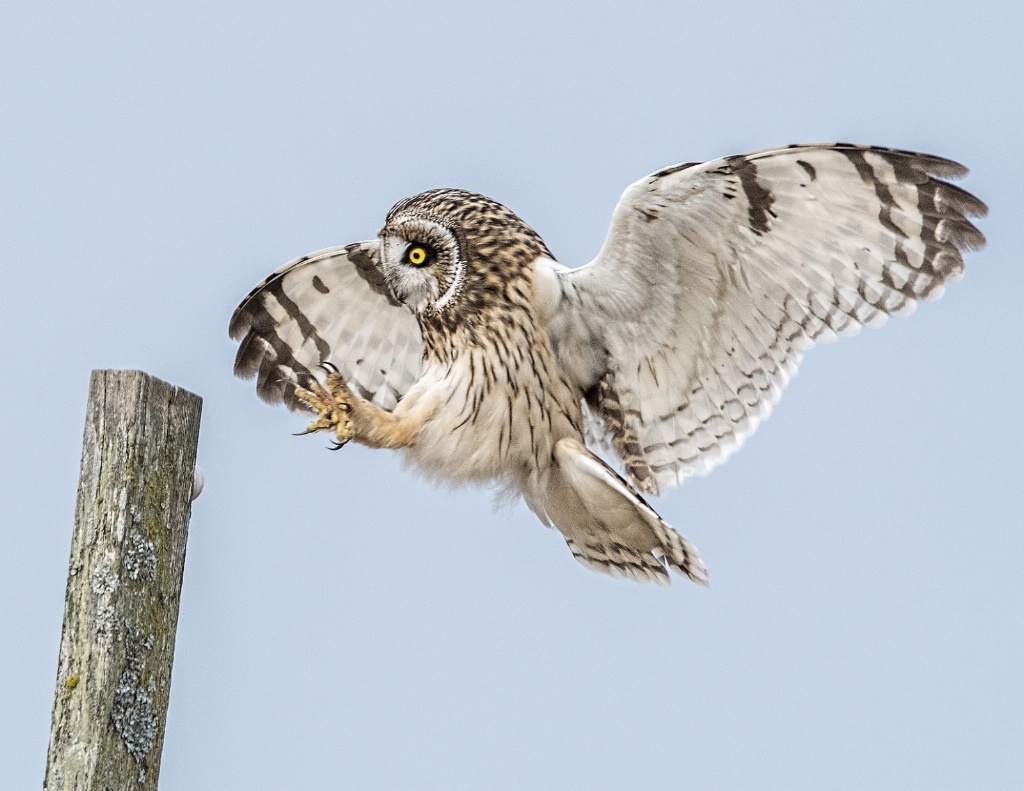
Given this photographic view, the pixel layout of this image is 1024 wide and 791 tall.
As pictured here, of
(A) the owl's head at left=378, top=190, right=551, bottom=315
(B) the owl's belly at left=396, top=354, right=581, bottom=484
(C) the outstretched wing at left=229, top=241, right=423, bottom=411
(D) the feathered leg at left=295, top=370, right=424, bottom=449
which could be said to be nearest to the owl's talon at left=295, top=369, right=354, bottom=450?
(D) the feathered leg at left=295, top=370, right=424, bottom=449

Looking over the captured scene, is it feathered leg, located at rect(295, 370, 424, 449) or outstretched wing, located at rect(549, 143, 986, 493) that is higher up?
outstretched wing, located at rect(549, 143, 986, 493)

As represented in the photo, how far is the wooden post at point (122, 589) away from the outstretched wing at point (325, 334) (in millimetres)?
2063

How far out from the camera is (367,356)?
5.12 metres

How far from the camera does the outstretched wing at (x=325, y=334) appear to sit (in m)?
5.04

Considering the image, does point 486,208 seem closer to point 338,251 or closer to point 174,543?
point 338,251

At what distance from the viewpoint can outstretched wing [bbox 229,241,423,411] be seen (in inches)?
199

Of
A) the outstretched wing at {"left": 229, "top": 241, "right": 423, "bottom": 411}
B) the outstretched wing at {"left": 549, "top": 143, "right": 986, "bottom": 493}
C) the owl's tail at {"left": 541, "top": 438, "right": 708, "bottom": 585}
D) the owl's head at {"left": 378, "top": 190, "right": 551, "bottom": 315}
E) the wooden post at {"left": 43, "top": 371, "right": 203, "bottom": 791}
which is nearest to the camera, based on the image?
the wooden post at {"left": 43, "top": 371, "right": 203, "bottom": 791}

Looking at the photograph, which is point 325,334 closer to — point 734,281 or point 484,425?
point 484,425

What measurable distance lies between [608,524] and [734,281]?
1.02 m

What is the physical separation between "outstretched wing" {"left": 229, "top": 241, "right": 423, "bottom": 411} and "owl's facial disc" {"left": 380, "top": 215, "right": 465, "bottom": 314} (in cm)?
59

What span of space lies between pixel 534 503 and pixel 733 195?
1.43 meters

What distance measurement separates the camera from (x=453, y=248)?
4.25 metres

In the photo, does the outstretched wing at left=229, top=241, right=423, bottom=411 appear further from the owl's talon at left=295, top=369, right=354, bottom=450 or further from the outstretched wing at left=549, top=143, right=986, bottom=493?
the owl's talon at left=295, top=369, right=354, bottom=450

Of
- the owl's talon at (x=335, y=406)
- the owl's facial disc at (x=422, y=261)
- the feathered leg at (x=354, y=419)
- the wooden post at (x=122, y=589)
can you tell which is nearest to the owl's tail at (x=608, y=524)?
the feathered leg at (x=354, y=419)
